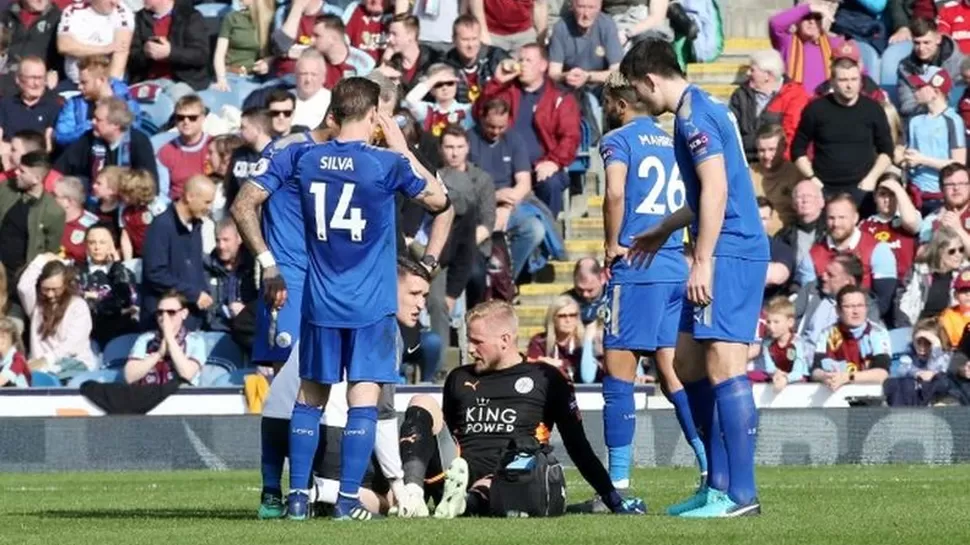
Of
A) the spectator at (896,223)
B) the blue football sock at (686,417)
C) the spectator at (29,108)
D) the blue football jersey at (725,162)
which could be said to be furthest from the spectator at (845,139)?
the blue football jersey at (725,162)

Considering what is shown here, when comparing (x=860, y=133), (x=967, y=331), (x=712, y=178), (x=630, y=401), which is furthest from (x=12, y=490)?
(x=860, y=133)

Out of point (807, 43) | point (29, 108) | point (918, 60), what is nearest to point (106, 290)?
point (29, 108)

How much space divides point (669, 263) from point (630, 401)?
782 millimetres

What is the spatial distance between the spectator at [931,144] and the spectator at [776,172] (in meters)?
1.03

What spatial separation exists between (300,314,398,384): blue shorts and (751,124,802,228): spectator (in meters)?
10.5

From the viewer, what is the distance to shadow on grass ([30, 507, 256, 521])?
1230cm

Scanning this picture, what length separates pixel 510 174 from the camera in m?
21.5

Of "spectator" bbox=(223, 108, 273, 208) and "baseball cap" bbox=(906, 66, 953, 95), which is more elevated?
"baseball cap" bbox=(906, 66, 953, 95)

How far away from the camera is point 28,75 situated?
2220cm

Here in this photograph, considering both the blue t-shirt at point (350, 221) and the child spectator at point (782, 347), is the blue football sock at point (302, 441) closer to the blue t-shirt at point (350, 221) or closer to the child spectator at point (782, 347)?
the blue t-shirt at point (350, 221)

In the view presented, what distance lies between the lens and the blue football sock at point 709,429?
1173cm

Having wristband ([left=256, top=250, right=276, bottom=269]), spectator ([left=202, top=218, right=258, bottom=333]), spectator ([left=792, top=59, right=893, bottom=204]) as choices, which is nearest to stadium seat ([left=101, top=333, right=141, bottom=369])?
spectator ([left=202, top=218, right=258, bottom=333])

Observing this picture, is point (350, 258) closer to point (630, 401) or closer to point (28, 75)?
point (630, 401)

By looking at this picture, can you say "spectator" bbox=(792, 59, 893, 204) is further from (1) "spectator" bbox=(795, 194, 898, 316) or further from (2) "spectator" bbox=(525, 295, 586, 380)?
(2) "spectator" bbox=(525, 295, 586, 380)
